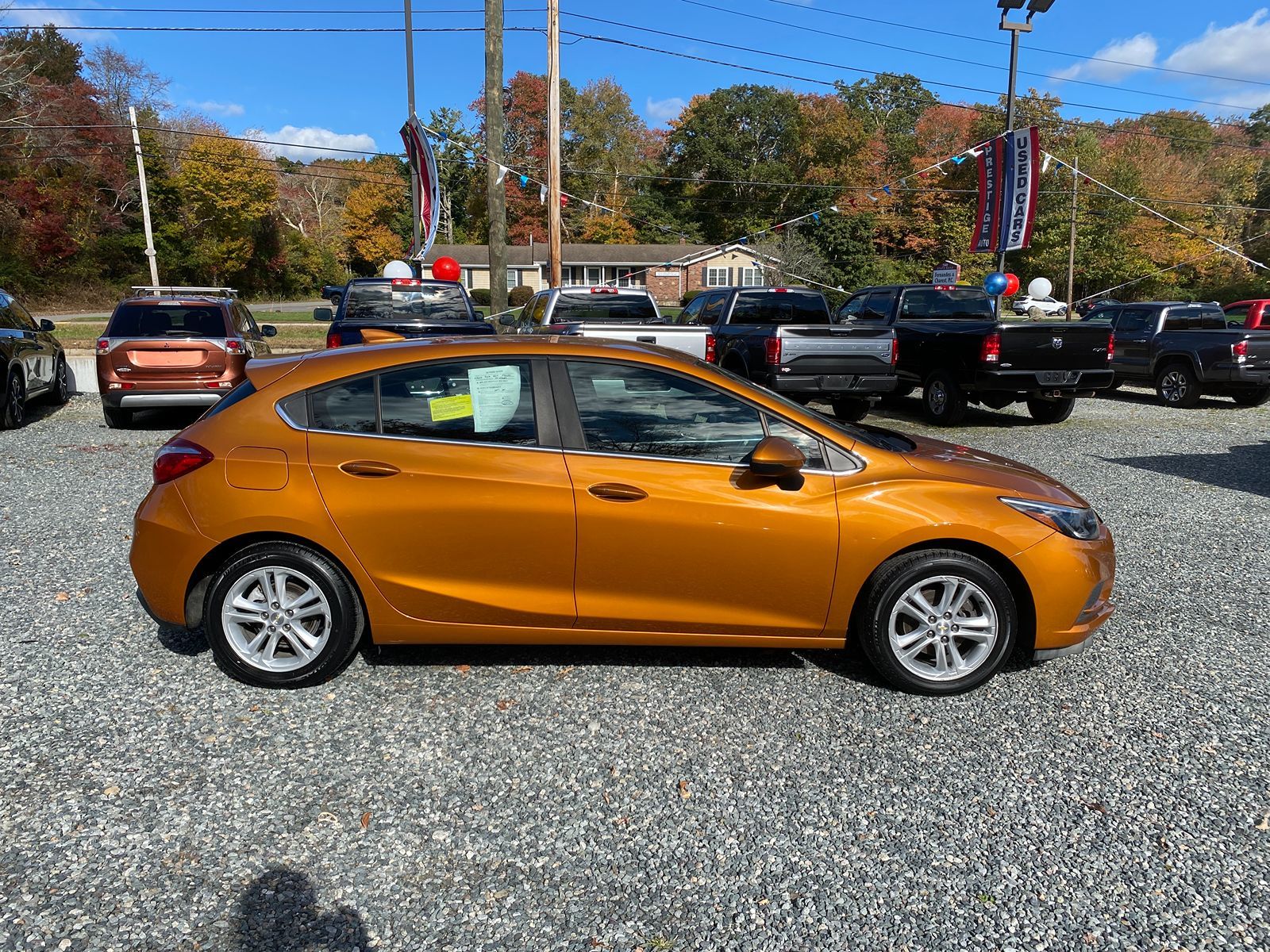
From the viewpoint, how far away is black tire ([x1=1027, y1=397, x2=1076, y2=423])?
1277 centimetres

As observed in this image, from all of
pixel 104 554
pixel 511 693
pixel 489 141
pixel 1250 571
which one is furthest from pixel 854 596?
pixel 489 141

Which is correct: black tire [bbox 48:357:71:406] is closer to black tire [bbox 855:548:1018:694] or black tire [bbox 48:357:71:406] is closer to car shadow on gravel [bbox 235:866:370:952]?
car shadow on gravel [bbox 235:866:370:952]

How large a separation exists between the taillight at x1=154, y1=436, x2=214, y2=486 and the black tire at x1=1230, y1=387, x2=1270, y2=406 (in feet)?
53.6

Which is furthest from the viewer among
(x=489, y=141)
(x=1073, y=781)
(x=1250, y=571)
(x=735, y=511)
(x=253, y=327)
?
(x=489, y=141)

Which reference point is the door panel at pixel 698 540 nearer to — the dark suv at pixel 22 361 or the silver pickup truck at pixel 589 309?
the silver pickup truck at pixel 589 309

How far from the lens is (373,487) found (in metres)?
3.81

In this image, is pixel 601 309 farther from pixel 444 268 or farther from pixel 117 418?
pixel 444 268

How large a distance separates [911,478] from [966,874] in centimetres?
171

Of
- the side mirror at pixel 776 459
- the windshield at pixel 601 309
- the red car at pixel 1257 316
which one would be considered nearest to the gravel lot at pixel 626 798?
the side mirror at pixel 776 459

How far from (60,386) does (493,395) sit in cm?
1279

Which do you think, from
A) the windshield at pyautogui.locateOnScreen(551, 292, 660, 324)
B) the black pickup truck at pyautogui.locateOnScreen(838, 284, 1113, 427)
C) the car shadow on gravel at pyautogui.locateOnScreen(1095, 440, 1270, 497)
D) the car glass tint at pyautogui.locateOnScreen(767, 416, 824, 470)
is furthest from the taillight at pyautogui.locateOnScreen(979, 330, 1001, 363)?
the car glass tint at pyautogui.locateOnScreen(767, 416, 824, 470)

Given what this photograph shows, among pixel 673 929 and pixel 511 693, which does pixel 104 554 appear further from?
pixel 673 929

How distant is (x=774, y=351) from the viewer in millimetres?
10727

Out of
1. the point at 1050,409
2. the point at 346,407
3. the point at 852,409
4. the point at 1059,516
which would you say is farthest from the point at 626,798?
the point at 1050,409
